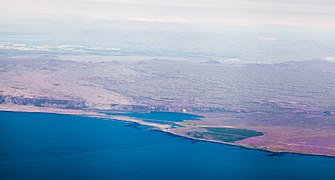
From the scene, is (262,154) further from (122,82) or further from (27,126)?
(122,82)

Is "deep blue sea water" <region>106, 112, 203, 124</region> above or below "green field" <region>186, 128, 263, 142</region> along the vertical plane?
above

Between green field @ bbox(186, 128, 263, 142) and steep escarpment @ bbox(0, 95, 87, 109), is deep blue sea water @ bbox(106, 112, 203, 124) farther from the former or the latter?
green field @ bbox(186, 128, 263, 142)

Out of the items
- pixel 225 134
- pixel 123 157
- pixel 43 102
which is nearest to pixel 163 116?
pixel 225 134

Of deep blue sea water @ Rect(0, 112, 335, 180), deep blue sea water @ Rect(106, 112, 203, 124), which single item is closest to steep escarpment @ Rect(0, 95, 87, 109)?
deep blue sea water @ Rect(106, 112, 203, 124)

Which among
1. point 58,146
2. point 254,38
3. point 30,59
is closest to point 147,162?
point 58,146

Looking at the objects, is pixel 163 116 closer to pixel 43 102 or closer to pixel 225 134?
pixel 225 134

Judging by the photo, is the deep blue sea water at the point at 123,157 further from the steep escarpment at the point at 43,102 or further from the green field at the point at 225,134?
the steep escarpment at the point at 43,102

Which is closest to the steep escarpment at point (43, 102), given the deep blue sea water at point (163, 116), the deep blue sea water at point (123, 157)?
the deep blue sea water at point (163, 116)

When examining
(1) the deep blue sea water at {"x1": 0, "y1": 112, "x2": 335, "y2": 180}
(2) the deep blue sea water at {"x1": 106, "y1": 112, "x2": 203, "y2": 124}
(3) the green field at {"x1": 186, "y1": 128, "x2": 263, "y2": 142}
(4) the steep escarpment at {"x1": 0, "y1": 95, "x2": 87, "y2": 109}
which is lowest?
(1) the deep blue sea water at {"x1": 0, "y1": 112, "x2": 335, "y2": 180}

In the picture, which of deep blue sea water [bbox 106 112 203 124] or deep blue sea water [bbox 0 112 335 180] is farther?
deep blue sea water [bbox 106 112 203 124]
